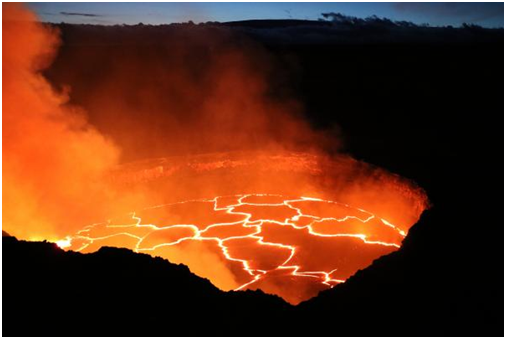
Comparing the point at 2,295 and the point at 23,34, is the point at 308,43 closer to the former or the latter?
the point at 23,34

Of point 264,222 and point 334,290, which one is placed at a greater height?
point 264,222

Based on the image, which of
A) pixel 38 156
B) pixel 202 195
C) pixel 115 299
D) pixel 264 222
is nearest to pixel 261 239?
pixel 264 222

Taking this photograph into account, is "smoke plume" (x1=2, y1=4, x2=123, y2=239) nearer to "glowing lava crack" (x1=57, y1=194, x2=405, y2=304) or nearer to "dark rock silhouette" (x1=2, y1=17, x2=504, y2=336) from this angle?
"glowing lava crack" (x1=57, y1=194, x2=405, y2=304)

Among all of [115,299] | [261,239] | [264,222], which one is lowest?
[115,299]

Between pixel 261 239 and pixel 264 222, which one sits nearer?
pixel 261 239

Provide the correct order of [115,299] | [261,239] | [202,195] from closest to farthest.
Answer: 1. [115,299]
2. [261,239]
3. [202,195]

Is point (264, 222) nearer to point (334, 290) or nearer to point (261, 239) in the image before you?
point (261, 239)
